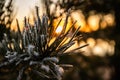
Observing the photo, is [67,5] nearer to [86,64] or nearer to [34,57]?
[34,57]

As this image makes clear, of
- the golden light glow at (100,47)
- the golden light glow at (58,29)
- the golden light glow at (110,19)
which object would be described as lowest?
the golden light glow at (100,47)

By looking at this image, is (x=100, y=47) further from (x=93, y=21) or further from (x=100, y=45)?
(x=93, y=21)

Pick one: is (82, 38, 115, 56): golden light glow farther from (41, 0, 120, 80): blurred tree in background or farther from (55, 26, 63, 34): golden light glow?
(55, 26, 63, 34): golden light glow

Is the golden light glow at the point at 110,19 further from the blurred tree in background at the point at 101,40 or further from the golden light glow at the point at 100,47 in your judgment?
the golden light glow at the point at 100,47

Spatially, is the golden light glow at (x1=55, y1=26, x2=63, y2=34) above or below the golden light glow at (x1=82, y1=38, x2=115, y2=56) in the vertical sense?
above

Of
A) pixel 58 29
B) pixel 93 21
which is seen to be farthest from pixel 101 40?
pixel 58 29

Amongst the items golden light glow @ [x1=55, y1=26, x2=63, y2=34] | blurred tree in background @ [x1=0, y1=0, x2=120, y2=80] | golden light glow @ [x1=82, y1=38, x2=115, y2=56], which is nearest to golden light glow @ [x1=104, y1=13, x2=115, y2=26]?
blurred tree in background @ [x1=0, y1=0, x2=120, y2=80]

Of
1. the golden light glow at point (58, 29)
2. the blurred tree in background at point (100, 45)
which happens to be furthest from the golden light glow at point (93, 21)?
the golden light glow at point (58, 29)

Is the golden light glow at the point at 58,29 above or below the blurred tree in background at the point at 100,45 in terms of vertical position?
above

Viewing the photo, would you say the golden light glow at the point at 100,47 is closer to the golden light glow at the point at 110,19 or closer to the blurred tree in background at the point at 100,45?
the blurred tree in background at the point at 100,45

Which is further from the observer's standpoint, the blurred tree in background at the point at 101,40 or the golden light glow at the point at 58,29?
the blurred tree in background at the point at 101,40

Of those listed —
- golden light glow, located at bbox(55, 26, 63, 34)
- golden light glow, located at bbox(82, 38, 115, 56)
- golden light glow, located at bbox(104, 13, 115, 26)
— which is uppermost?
golden light glow, located at bbox(55, 26, 63, 34)

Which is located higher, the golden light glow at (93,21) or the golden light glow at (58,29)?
the golden light glow at (58,29)
